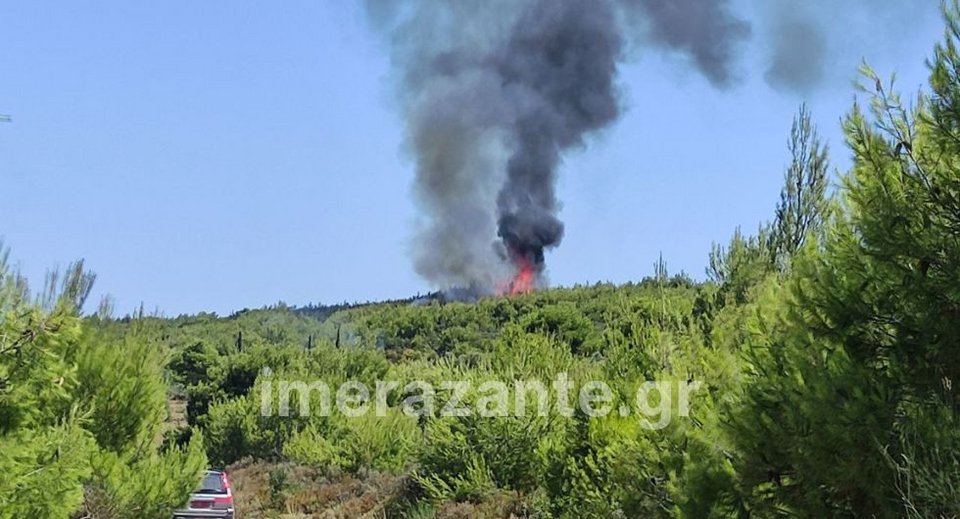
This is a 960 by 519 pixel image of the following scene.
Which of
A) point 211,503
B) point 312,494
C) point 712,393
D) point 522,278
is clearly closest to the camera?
point 712,393

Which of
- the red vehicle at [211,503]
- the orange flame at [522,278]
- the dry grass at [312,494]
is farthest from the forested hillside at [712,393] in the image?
the orange flame at [522,278]

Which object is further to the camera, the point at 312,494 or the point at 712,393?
the point at 312,494

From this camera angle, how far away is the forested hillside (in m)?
8.07

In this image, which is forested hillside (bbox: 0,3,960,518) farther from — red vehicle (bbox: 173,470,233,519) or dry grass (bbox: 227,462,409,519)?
red vehicle (bbox: 173,470,233,519)

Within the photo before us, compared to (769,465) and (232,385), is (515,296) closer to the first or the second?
(232,385)

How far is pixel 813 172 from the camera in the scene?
18.7 m

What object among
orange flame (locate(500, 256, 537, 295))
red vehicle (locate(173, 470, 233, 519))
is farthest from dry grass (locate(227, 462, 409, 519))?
orange flame (locate(500, 256, 537, 295))

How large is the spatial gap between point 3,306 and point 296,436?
119 feet

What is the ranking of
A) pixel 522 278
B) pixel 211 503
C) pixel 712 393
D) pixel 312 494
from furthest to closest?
pixel 522 278 < pixel 312 494 < pixel 211 503 < pixel 712 393

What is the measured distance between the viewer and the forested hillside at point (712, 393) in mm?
8070

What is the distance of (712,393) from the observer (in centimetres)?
1357

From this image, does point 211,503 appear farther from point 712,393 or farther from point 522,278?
point 522,278

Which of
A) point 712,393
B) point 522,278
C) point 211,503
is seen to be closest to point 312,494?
point 211,503

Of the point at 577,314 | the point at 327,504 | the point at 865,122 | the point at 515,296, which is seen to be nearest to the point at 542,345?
the point at 327,504
